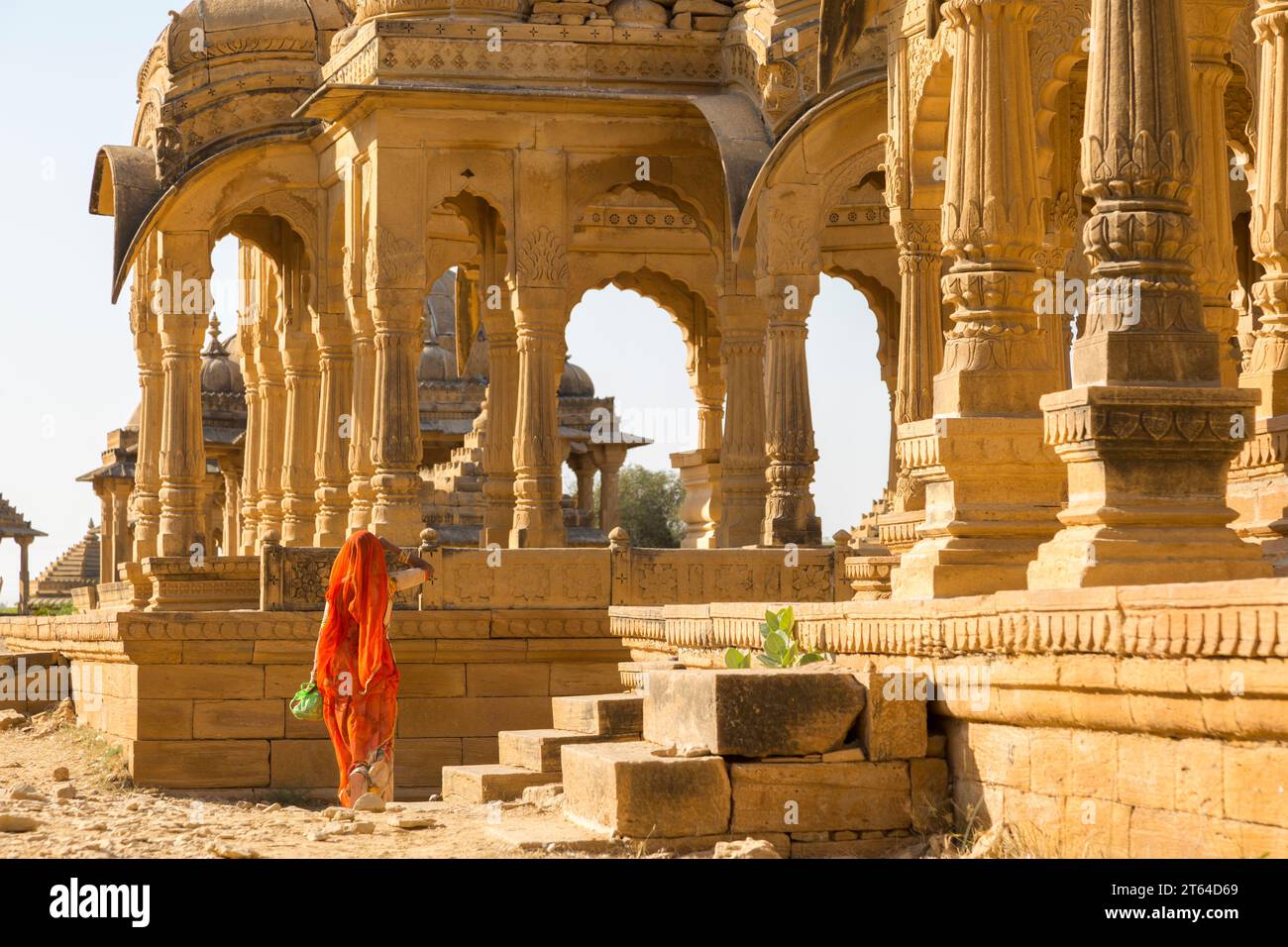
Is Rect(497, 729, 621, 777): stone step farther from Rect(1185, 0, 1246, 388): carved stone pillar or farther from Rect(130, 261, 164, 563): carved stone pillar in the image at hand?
Rect(130, 261, 164, 563): carved stone pillar

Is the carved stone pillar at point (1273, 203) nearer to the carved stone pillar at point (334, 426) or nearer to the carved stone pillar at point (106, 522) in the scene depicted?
the carved stone pillar at point (334, 426)

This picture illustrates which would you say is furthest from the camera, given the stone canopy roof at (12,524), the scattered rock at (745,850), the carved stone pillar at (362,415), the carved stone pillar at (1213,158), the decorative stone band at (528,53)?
the stone canopy roof at (12,524)

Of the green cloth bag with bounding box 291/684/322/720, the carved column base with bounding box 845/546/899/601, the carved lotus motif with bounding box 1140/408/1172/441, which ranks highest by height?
the carved lotus motif with bounding box 1140/408/1172/441

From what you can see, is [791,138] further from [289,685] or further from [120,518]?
[120,518]

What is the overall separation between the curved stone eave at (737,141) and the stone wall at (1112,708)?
9.93m

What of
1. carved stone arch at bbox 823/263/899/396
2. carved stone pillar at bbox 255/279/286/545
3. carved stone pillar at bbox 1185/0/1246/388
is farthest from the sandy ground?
carved stone arch at bbox 823/263/899/396

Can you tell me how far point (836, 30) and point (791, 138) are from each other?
160 inches

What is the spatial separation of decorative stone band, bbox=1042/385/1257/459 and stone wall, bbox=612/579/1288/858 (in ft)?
2.60

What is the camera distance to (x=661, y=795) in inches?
316

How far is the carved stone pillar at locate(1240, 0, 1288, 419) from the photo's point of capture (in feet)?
34.7

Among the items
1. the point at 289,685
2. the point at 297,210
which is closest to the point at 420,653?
→ the point at 289,685

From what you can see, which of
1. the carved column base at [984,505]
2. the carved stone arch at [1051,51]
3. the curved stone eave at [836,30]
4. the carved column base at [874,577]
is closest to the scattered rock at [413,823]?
the carved column base at [984,505]

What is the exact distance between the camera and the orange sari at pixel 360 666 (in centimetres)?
1102
